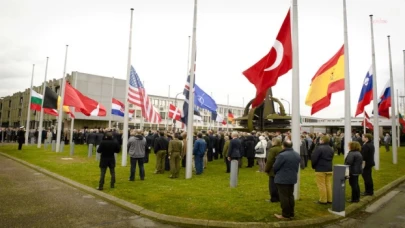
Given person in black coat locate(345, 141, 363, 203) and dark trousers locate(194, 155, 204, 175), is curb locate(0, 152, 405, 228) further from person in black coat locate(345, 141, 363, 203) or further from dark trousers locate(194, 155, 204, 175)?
dark trousers locate(194, 155, 204, 175)

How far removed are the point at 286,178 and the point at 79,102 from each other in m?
17.7

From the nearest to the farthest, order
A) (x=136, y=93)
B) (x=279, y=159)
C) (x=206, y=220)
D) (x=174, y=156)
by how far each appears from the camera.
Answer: (x=206, y=220), (x=279, y=159), (x=174, y=156), (x=136, y=93)

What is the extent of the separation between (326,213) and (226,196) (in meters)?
2.87

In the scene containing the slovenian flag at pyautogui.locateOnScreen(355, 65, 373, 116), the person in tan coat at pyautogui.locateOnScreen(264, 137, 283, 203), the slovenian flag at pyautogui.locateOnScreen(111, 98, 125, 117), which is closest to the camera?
the person in tan coat at pyautogui.locateOnScreen(264, 137, 283, 203)

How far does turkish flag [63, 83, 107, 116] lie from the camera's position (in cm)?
2020

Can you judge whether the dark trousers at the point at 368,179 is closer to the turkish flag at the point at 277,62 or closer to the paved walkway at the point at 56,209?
the turkish flag at the point at 277,62

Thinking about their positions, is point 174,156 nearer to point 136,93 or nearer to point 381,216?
point 136,93

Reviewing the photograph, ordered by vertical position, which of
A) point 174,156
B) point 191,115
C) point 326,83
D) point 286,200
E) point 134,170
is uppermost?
point 326,83

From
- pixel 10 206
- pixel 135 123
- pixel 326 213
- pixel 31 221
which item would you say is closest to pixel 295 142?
pixel 326 213

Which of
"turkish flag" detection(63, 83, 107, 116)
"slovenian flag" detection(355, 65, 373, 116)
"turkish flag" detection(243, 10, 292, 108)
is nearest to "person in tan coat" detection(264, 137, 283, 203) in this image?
"turkish flag" detection(243, 10, 292, 108)

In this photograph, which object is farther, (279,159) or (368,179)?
(368,179)

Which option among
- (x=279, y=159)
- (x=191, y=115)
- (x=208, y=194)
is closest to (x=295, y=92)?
(x=279, y=159)

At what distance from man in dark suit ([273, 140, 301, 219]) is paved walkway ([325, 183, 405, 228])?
3.28ft

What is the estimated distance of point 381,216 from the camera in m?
7.69
